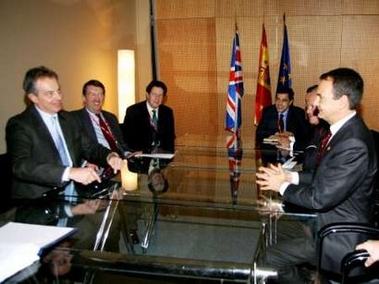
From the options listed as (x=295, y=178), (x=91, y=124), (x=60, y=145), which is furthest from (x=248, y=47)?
(x=60, y=145)

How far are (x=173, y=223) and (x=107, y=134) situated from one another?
1118 mm

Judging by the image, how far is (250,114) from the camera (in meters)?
6.11

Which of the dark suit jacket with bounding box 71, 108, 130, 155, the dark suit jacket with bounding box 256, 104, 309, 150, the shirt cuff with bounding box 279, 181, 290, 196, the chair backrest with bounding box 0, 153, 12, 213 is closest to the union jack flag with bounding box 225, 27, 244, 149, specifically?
the dark suit jacket with bounding box 256, 104, 309, 150

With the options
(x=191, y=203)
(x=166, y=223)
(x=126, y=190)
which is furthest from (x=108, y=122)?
(x=191, y=203)

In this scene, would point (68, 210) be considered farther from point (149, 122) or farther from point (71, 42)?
point (71, 42)

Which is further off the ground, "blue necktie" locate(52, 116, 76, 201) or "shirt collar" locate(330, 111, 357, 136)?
"shirt collar" locate(330, 111, 357, 136)

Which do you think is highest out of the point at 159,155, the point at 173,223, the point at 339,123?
the point at 339,123

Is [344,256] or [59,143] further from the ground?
[59,143]

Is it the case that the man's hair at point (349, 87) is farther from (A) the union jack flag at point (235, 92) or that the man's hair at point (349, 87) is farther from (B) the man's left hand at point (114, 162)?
(A) the union jack flag at point (235, 92)

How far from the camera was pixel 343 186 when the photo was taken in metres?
1.89

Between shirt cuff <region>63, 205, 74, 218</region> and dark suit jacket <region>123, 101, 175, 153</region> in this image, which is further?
dark suit jacket <region>123, 101, 175, 153</region>

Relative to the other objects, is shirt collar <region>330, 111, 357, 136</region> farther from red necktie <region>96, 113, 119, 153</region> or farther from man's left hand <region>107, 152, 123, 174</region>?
red necktie <region>96, 113, 119, 153</region>

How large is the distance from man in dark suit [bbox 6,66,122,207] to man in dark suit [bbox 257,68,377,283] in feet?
3.73

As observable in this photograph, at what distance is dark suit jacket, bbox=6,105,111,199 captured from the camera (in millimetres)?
2240
